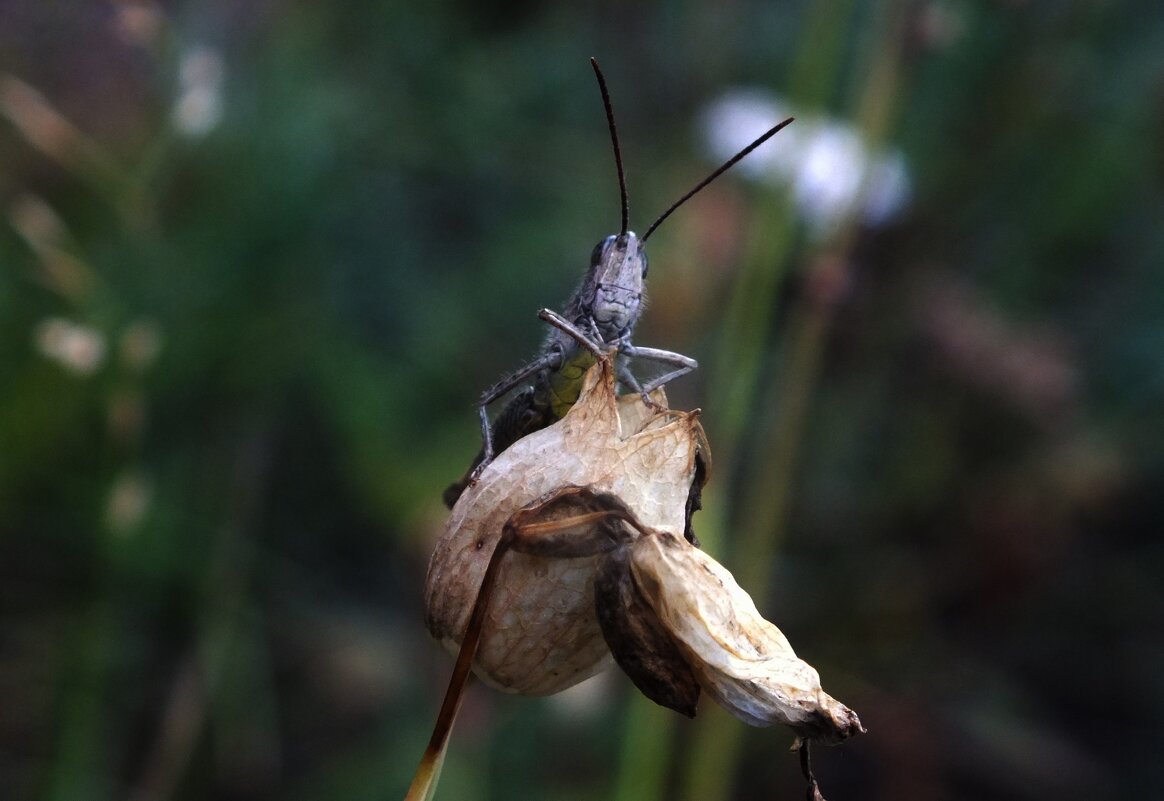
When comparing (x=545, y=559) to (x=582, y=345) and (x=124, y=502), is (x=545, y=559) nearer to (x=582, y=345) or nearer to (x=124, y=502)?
(x=582, y=345)

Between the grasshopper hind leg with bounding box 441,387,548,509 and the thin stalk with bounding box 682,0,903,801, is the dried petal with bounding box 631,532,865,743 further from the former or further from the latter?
the thin stalk with bounding box 682,0,903,801

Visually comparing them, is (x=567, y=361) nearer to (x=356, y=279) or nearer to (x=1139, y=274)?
(x=356, y=279)

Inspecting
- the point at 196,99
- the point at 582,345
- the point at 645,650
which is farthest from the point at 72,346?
the point at 645,650

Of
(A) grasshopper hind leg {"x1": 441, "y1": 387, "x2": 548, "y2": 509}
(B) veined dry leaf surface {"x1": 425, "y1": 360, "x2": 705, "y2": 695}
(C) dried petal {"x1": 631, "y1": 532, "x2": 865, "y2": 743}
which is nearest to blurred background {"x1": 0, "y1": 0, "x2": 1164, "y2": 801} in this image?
(A) grasshopper hind leg {"x1": 441, "y1": 387, "x2": 548, "y2": 509}

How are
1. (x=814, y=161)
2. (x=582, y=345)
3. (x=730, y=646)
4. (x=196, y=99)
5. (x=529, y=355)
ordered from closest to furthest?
1. (x=730, y=646)
2. (x=582, y=345)
3. (x=196, y=99)
4. (x=814, y=161)
5. (x=529, y=355)

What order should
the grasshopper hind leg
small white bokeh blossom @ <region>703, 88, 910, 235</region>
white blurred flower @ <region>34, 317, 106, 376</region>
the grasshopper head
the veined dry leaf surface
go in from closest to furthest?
the veined dry leaf surface, the grasshopper hind leg, the grasshopper head, white blurred flower @ <region>34, 317, 106, 376</region>, small white bokeh blossom @ <region>703, 88, 910, 235</region>

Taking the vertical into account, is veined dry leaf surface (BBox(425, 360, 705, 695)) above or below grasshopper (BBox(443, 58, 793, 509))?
below
